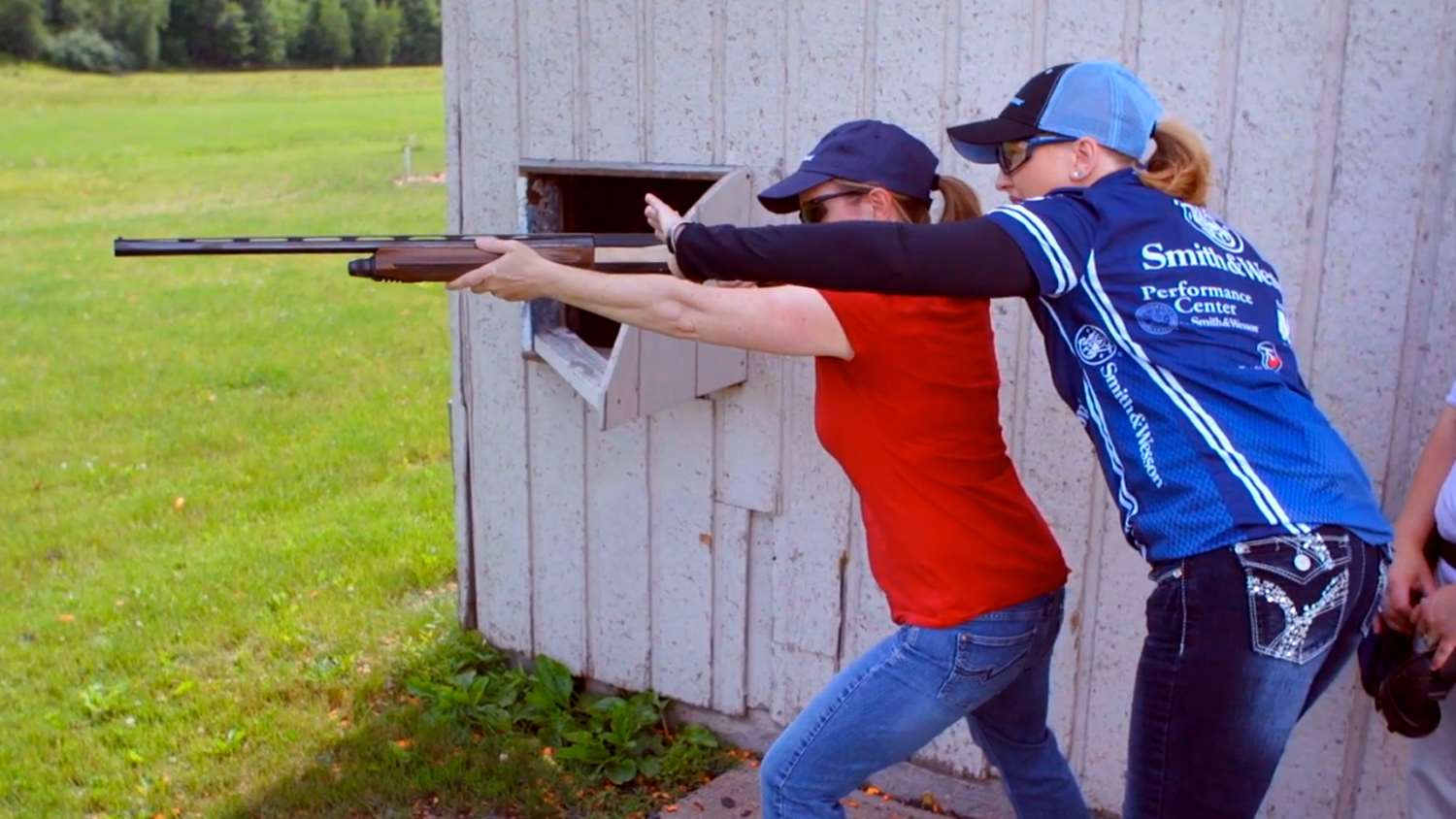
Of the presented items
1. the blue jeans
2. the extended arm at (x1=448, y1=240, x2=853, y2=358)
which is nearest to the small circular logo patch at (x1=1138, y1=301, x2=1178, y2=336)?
the extended arm at (x1=448, y1=240, x2=853, y2=358)

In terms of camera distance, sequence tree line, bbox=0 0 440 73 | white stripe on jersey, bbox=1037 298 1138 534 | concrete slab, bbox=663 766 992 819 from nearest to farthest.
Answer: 1. white stripe on jersey, bbox=1037 298 1138 534
2. concrete slab, bbox=663 766 992 819
3. tree line, bbox=0 0 440 73

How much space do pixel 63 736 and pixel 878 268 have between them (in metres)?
3.76

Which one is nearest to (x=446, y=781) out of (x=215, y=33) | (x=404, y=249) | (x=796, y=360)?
(x=796, y=360)

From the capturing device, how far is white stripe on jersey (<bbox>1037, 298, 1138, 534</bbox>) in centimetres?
249

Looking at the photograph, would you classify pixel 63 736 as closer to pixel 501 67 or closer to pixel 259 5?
pixel 501 67

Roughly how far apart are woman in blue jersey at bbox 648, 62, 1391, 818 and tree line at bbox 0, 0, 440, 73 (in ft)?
232

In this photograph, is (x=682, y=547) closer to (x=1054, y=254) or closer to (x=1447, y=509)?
(x=1447, y=509)

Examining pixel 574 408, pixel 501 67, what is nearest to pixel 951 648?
pixel 574 408

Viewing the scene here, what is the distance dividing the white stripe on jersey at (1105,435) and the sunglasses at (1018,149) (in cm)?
35

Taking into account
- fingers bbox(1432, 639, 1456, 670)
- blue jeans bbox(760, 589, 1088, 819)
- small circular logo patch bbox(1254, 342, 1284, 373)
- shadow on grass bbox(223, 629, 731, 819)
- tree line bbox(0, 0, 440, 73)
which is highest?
tree line bbox(0, 0, 440, 73)

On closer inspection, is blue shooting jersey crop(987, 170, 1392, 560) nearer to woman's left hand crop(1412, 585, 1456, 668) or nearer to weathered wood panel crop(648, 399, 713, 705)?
woman's left hand crop(1412, 585, 1456, 668)

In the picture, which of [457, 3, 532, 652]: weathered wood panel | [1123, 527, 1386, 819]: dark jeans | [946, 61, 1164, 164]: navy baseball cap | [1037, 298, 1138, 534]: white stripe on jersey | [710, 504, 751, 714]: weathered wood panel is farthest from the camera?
[457, 3, 532, 652]: weathered wood panel

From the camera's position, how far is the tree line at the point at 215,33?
220ft

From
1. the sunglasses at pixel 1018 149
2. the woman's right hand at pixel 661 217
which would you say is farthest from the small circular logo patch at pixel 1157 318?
Result: the woman's right hand at pixel 661 217
